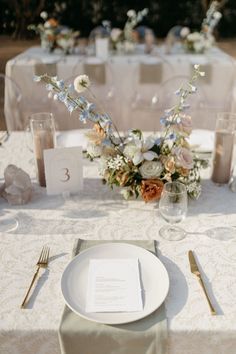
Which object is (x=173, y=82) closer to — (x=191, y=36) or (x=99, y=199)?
(x=191, y=36)

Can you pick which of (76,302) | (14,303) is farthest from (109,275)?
(14,303)

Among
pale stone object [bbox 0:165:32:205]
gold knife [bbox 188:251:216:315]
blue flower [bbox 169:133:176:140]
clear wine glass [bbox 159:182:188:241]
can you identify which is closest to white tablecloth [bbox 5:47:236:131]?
pale stone object [bbox 0:165:32:205]

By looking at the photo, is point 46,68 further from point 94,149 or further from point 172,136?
point 172,136

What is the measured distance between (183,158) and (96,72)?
6.58 feet

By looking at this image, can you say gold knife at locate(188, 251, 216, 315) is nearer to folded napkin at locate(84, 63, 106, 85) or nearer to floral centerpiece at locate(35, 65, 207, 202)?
floral centerpiece at locate(35, 65, 207, 202)

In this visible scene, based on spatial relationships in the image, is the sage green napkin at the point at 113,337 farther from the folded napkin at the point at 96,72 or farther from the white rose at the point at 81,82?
the folded napkin at the point at 96,72

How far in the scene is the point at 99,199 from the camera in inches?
47.6

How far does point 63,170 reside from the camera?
1.19m

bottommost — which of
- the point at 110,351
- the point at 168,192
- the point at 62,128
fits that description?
the point at 62,128

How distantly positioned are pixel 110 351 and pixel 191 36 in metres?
3.06

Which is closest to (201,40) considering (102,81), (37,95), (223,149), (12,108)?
(102,81)

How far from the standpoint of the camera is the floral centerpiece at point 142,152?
1057mm

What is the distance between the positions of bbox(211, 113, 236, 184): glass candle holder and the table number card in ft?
1.55

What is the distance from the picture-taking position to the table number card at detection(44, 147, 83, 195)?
1165 millimetres
